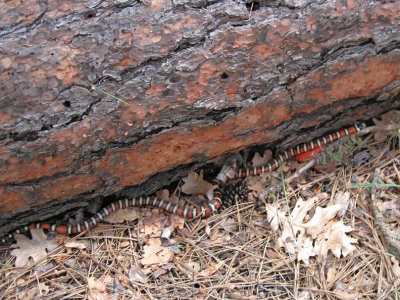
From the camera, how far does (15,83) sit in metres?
2.55

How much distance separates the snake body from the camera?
372 cm

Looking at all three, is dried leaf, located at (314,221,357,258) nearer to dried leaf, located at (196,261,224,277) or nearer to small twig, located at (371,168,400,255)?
small twig, located at (371,168,400,255)

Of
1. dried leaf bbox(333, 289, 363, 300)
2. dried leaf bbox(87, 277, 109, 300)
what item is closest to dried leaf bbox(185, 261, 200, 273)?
dried leaf bbox(87, 277, 109, 300)

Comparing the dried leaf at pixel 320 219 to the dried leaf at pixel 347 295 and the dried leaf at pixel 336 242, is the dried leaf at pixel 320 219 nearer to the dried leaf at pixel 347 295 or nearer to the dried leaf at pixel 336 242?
the dried leaf at pixel 336 242

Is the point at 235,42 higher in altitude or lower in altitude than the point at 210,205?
higher

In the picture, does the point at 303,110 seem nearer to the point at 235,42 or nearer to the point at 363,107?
the point at 363,107

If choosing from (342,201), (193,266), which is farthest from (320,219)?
(193,266)

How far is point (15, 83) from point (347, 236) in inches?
118

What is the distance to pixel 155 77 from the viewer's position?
2713 mm

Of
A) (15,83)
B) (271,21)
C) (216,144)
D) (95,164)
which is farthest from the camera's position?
(216,144)

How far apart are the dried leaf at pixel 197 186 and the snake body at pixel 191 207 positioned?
0.23 ft

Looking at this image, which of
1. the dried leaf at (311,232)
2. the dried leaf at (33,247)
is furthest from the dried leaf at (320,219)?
the dried leaf at (33,247)

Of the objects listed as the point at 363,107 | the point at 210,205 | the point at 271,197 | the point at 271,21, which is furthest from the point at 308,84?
the point at 210,205

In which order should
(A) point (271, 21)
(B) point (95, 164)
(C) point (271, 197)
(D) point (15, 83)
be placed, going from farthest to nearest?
(C) point (271, 197)
(B) point (95, 164)
(A) point (271, 21)
(D) point (15, 83)
